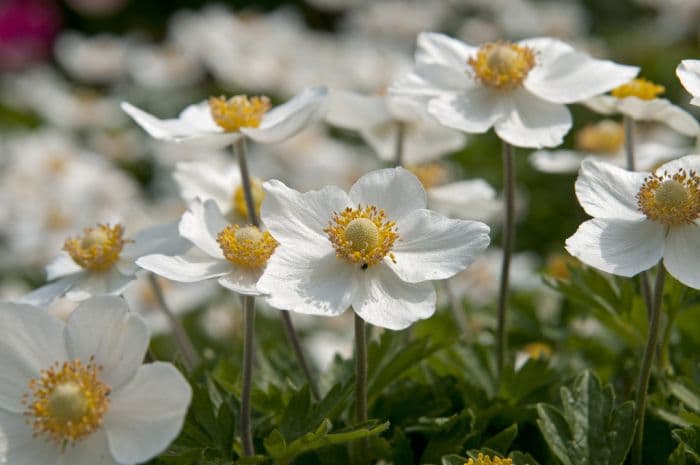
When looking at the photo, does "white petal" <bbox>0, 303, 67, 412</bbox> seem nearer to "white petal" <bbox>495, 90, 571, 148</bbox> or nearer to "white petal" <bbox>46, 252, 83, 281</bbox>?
"white petal" <bbox>46, 252, 83, 281</bbox>

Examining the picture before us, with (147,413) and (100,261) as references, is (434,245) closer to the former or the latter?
(147,413)

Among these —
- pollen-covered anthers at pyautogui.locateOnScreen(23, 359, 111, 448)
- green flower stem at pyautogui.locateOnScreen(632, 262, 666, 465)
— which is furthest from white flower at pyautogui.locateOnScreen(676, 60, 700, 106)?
pollen-covered anthers at pyautogui.locateOnScreen(23, 359, 111, 448)

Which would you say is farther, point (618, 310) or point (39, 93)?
point (39, 93)

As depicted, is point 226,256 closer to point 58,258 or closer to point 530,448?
point 58,258

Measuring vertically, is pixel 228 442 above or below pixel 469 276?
above

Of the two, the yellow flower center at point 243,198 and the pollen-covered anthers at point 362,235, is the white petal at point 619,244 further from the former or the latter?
the yellow flower center at point 243,198

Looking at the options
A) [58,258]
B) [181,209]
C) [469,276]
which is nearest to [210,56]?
[181,209]
